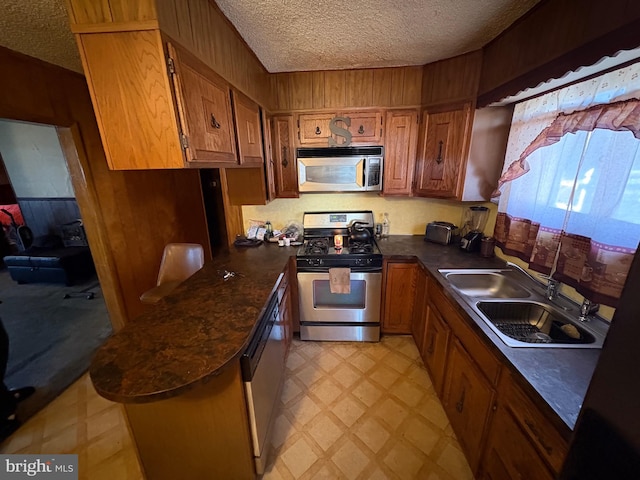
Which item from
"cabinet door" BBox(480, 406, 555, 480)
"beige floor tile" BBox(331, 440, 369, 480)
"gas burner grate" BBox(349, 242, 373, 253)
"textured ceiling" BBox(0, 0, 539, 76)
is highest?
"textured ceiling" BBox(0, 0, 539, 76)

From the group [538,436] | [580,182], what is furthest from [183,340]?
[580,182]

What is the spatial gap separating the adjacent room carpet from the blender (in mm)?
3542

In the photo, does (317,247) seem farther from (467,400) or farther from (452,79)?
(452,79)

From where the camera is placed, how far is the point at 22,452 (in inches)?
58.4

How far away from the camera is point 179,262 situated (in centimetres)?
202

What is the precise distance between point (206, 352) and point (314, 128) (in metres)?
1.98

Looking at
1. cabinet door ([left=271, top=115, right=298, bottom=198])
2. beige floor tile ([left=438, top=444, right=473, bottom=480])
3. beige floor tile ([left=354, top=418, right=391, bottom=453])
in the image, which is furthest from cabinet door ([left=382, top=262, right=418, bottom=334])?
cabinet door ([left=271, top=115, right=298, bottom=198])

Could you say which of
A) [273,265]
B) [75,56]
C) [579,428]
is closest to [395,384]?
[273,265]

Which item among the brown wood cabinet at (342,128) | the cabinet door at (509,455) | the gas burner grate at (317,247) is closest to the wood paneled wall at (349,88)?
the brown wood cabinet at (342,128)

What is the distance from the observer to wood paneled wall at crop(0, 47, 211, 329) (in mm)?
1655

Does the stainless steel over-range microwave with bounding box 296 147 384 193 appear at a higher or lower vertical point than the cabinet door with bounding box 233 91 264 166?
lower

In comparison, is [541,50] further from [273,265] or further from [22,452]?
[22,452]

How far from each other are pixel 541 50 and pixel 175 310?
2.35 metres

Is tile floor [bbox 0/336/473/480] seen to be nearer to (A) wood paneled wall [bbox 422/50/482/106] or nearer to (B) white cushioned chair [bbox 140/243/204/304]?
(B) white cushioned chair [bbox 140/243/204/304]
